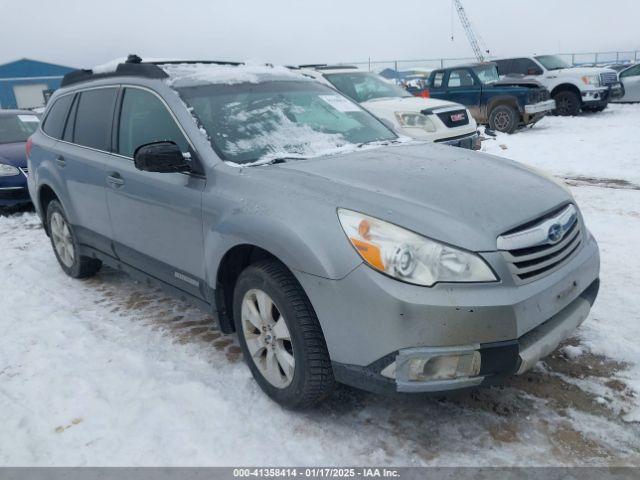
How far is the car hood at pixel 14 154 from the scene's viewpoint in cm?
771

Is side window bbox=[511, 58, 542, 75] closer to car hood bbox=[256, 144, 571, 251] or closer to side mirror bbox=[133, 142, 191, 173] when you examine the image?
car hood bbox=[256, 144, 571, 251]

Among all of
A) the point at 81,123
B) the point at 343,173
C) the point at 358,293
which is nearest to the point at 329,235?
the point at 358,293

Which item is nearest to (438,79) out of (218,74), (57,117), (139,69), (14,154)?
(14,154)

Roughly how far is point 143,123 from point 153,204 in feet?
2.06

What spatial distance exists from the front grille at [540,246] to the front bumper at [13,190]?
7350mm

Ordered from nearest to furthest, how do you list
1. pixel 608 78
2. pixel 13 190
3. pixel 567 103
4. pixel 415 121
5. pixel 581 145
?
pixel 13 190, pixel 415 121, pixel 581 145, pixel 608 78, pixel 567 103

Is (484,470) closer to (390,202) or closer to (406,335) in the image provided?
(406,335)

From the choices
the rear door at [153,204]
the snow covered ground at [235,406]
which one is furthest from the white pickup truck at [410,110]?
the rear door at [153,204]

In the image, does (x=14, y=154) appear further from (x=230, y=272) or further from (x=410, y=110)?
(x=230, y=272)

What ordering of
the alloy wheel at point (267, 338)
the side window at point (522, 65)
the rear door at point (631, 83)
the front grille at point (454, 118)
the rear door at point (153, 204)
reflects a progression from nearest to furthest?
the alloy wheel at point (267, 338)
the rear door at point (153, 204)
the front grille at point (454, 118)
the side window at point (522, 65)
the rear door at point (631, 83)

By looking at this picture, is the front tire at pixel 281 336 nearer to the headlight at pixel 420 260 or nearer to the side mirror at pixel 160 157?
the headlight at pixel 420 260

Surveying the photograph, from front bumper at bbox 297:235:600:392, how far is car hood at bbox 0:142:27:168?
6.97 m

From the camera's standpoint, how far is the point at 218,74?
3561 millimetres

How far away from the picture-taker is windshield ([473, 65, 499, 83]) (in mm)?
13961
